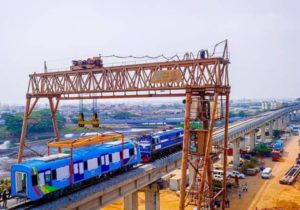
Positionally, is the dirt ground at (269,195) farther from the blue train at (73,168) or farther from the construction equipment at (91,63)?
the construction equipment at (91,63)

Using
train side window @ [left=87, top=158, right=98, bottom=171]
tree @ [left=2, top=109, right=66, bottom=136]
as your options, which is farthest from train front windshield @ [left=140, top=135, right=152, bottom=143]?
tree @ [left=2, top=109, right=66, bottom=136]

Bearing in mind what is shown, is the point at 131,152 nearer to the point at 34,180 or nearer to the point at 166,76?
the point at 166,76

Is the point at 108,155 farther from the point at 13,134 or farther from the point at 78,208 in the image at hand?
the point at 13,134

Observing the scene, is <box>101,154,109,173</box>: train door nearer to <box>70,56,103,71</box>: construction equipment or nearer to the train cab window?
the train cab window

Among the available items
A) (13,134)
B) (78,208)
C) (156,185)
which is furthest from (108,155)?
(13,134)

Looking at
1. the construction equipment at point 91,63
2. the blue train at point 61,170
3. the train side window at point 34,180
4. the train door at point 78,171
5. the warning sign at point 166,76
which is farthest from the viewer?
the construction equipment at point 91,63

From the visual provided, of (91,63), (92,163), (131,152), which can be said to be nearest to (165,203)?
(131,152)

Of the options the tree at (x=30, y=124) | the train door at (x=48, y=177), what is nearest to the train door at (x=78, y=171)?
the train door at (x=48, y=177)

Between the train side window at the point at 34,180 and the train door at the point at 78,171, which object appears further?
the train door at the point at 78,171
